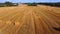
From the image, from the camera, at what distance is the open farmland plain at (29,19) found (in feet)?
4.51

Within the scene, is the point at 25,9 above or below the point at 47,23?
above

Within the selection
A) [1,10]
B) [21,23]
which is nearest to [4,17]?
[1,10]

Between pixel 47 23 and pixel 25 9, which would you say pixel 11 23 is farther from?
pixel 47 23

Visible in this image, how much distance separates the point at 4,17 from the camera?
1531mm

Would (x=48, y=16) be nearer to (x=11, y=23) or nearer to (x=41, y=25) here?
(x=41, y=25)

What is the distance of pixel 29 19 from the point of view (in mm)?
1528

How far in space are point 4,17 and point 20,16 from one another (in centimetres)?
17

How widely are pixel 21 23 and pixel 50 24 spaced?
0.29m

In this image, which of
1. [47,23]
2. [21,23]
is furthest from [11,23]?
[47,23]

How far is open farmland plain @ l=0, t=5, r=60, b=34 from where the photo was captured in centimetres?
137

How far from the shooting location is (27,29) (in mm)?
1394

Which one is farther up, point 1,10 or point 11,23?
point 1,10

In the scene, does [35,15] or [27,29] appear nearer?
[27,29]

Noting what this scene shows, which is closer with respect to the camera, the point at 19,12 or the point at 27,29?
the point at 27,29
